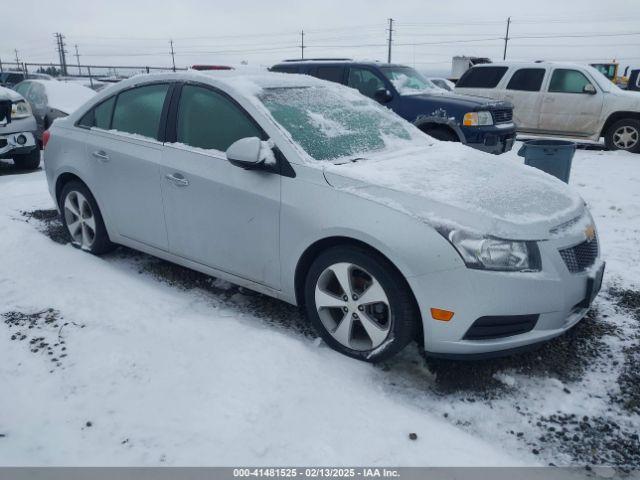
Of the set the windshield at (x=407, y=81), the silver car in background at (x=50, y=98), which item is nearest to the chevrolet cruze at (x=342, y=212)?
the windshield at (x=407, y=81)

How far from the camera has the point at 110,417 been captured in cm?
248

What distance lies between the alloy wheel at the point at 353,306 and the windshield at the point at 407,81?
5.80 meters

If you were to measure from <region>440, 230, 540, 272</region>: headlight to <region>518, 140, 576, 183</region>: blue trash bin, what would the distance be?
352 cm

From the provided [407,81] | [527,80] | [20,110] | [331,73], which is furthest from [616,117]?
[20,110]

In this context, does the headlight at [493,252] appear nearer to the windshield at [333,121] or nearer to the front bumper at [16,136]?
the windshield at [333,121]

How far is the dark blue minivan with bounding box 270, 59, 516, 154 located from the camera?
762cm

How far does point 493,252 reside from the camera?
8.43 feet

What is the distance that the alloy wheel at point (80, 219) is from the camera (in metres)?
4.45

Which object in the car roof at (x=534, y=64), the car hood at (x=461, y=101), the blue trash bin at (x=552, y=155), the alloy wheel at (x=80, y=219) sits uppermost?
the car roof at (x=534, y=64)

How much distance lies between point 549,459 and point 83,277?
359 centimetres

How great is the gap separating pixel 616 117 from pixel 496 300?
31.9 feet

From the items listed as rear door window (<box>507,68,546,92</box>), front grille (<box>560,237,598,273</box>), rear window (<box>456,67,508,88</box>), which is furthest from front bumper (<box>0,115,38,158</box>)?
rear door window (<box>507,68,546,92</box>)

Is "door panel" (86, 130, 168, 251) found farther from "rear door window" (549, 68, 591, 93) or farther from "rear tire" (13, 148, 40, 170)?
"rear door window" (549, 68, 591, 93)

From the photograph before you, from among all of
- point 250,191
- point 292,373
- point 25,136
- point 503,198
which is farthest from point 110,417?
point 25,136
